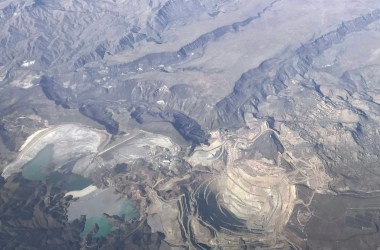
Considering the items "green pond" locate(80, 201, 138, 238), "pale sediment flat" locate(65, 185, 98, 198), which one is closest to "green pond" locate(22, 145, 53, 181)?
"pale sediment flat" locate(65, 185, 98, 198)

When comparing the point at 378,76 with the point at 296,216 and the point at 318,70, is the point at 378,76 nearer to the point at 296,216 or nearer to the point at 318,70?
the point at 318,70

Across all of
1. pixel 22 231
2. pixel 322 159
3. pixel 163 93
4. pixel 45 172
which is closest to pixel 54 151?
pixel 45 172

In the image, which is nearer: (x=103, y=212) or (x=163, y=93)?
(x=103, y=212)

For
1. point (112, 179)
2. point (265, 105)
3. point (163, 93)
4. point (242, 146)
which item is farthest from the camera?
point (163, 93)

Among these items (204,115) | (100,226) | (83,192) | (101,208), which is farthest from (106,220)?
(204,115)

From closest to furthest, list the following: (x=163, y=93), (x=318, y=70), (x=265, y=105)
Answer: (x=265, y=105), (x=163, y=93), (x=318, y=70)

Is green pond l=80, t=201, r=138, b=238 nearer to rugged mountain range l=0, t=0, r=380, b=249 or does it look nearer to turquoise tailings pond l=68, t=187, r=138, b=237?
turquoise tailings pond l=68, t=187, r=138, b=237
